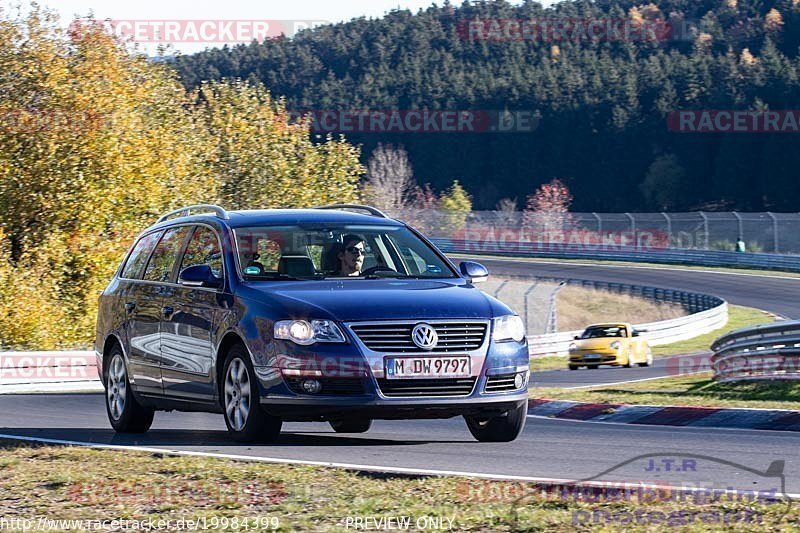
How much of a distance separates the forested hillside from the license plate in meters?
107

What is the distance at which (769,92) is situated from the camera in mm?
118875

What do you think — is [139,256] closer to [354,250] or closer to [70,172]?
[354,250]

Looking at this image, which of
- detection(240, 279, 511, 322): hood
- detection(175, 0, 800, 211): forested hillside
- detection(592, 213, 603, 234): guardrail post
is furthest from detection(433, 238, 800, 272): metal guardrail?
detection(240, 279, 511, 322): hood

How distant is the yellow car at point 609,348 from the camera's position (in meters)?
33.4

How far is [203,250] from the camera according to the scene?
10625 millimetres

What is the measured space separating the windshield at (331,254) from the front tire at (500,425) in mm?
1192

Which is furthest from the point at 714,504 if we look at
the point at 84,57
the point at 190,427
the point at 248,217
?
the point at 84,57

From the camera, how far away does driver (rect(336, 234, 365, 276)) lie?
10102 millimetres

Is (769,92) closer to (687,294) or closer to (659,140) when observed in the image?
(659,140)

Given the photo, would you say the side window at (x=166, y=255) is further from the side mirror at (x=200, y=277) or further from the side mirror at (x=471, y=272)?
the side mirror at (x=471, y=272)

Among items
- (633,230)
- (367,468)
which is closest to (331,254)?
(367,468)

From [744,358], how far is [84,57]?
3140cm

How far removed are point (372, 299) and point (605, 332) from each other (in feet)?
84.8

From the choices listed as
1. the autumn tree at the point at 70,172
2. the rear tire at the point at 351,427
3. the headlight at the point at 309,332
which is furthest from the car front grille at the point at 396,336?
the autumn tree at the point at 70,172
